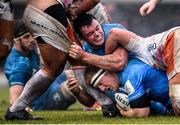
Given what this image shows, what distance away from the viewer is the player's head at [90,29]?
23.8ft

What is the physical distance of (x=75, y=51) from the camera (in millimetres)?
6922

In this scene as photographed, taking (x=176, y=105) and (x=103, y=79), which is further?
(x=103, y=79)

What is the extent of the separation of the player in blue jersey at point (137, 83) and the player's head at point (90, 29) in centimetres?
26

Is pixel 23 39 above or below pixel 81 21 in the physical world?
below

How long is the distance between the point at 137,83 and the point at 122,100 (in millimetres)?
207

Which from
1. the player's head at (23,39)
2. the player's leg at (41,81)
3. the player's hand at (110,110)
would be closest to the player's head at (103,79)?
the player's hand at (110,110)

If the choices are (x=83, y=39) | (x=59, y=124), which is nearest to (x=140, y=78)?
(x=83, y=39)

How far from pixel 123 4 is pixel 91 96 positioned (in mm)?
9732

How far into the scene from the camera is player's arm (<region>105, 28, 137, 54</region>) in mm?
7141

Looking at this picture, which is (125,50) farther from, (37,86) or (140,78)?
(37,86)

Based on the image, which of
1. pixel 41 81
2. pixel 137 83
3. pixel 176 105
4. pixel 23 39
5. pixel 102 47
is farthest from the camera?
pixel 23 39

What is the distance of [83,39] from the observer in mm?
7355

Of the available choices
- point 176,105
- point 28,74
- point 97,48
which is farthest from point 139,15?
point 176,105

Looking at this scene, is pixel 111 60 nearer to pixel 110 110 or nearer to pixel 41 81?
pixel 110 110
